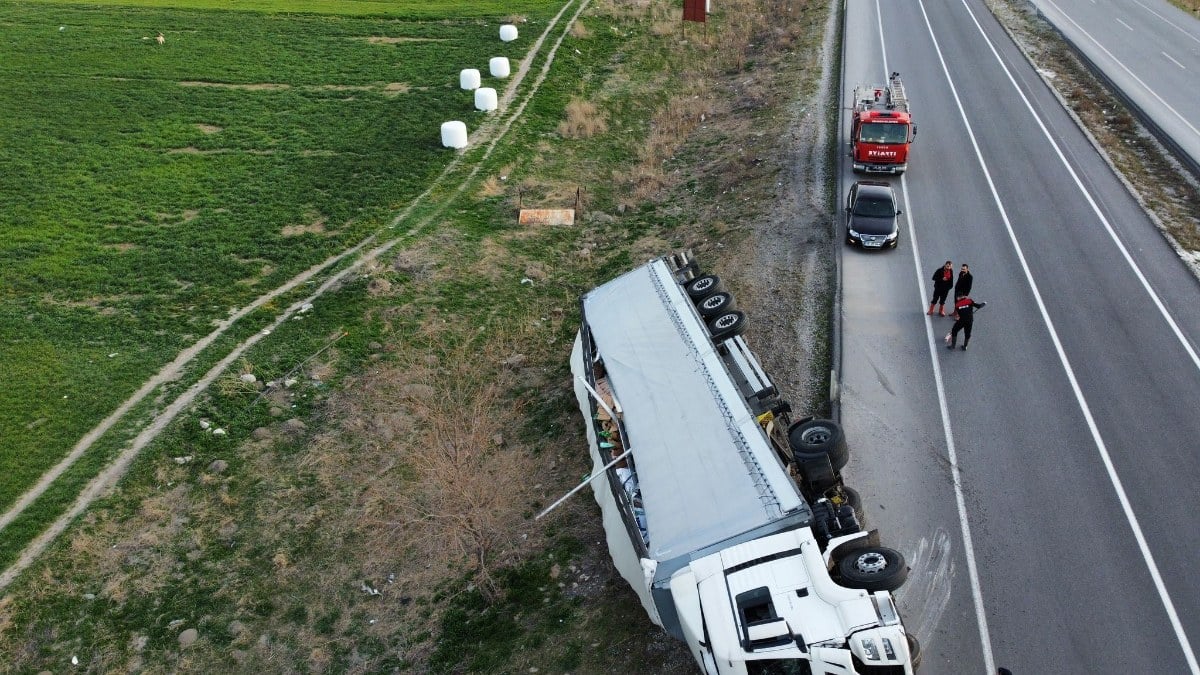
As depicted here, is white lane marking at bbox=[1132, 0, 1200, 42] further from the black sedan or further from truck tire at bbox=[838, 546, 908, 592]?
truck tire at bbox=[838, 546, 908, 592]

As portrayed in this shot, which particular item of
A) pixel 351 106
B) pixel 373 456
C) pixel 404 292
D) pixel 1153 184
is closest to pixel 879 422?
pixel 373 456

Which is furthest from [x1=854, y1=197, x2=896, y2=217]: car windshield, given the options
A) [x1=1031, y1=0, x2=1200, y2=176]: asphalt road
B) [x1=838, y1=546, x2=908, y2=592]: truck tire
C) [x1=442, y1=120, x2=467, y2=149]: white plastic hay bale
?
[x1=442, y1=120, x2=467, y2=149]: white plastic hay bale

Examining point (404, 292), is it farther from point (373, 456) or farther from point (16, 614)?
point (16, 614)

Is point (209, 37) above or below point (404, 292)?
above

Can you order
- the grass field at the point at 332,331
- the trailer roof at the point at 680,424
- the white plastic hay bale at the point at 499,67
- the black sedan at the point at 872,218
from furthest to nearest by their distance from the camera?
the white plastic hay bale at the point at 499,67 < the black sedan at the point at 872,218 < the grass field at the point at 332,331 < the trailer roof at the point at 680,424

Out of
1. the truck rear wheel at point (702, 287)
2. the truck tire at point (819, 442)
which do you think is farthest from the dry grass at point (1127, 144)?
the truck tire at point (819, 442)

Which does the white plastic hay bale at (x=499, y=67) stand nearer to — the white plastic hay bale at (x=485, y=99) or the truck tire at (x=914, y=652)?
the white plastic hay bale at (x=485, y=99)

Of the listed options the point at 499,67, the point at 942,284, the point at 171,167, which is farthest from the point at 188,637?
the point at 499,67
